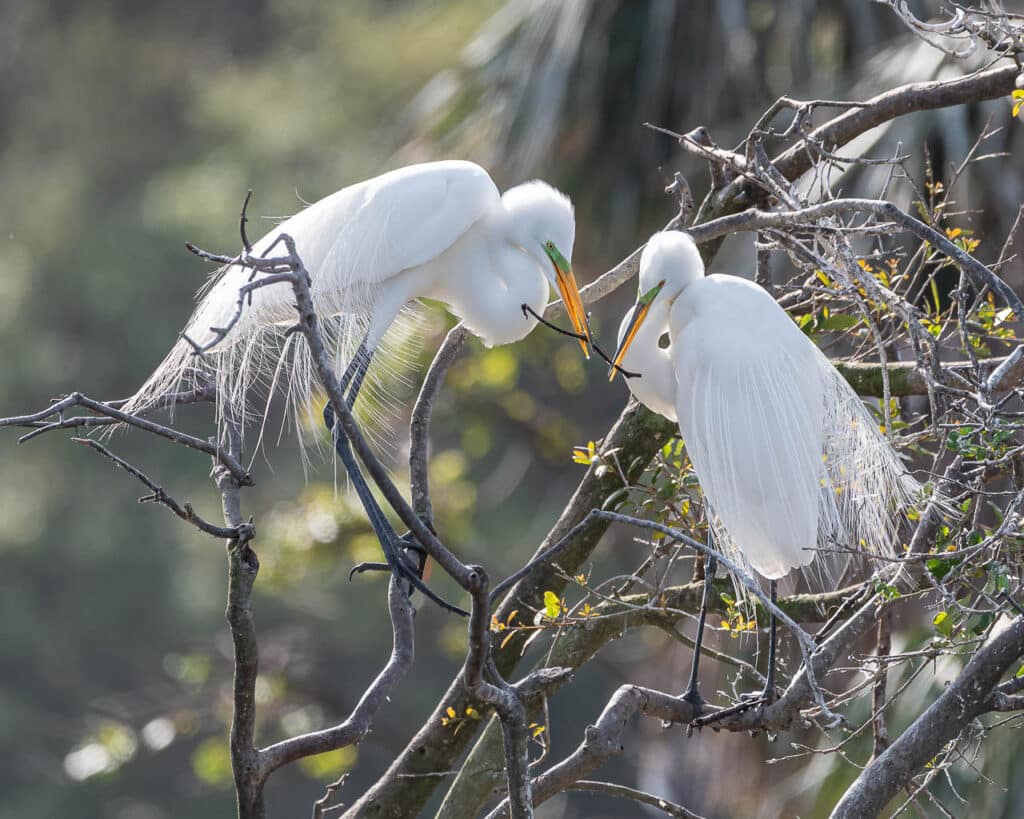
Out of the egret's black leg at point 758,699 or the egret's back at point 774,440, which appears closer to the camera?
the egret's black leg at point 758,699

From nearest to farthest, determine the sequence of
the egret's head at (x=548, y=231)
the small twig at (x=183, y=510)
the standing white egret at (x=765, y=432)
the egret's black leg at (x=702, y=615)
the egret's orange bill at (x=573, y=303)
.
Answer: the small twig at (x=183, y=510), the egret's black leg at (x=702, y=615), the standing white egret at (x=765, y=432), the egret's orange bill at (x=573, y=303), the egret's head at (x=548, y=231)

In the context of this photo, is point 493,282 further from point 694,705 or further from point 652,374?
point 694,705

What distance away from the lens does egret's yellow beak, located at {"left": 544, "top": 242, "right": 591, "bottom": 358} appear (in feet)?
8.83

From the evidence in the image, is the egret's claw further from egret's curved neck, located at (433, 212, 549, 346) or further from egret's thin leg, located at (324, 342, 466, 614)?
egret's curved neck, located at (433, 212, 549, 346)

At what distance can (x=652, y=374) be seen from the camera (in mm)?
2762

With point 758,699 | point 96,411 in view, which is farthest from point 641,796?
point 96,411

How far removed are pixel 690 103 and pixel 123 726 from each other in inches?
133

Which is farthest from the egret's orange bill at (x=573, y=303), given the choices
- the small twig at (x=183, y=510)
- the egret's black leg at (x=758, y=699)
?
the small twig at (x=183, y=510)

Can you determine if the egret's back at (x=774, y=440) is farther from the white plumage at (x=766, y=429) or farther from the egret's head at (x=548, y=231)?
the egret's head at (x=548, y=231)

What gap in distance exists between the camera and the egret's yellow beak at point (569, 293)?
2.69m

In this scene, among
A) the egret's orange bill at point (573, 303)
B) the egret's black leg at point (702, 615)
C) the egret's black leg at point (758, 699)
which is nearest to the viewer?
the egret's black leg at point (758, 699)

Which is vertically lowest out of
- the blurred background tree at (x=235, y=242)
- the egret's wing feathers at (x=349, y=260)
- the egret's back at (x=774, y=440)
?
the blurred background tree at (x=235, y=242)

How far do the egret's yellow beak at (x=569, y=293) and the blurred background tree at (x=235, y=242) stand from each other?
340mm

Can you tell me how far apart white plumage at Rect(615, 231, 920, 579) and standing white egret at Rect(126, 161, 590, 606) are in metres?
0.22
